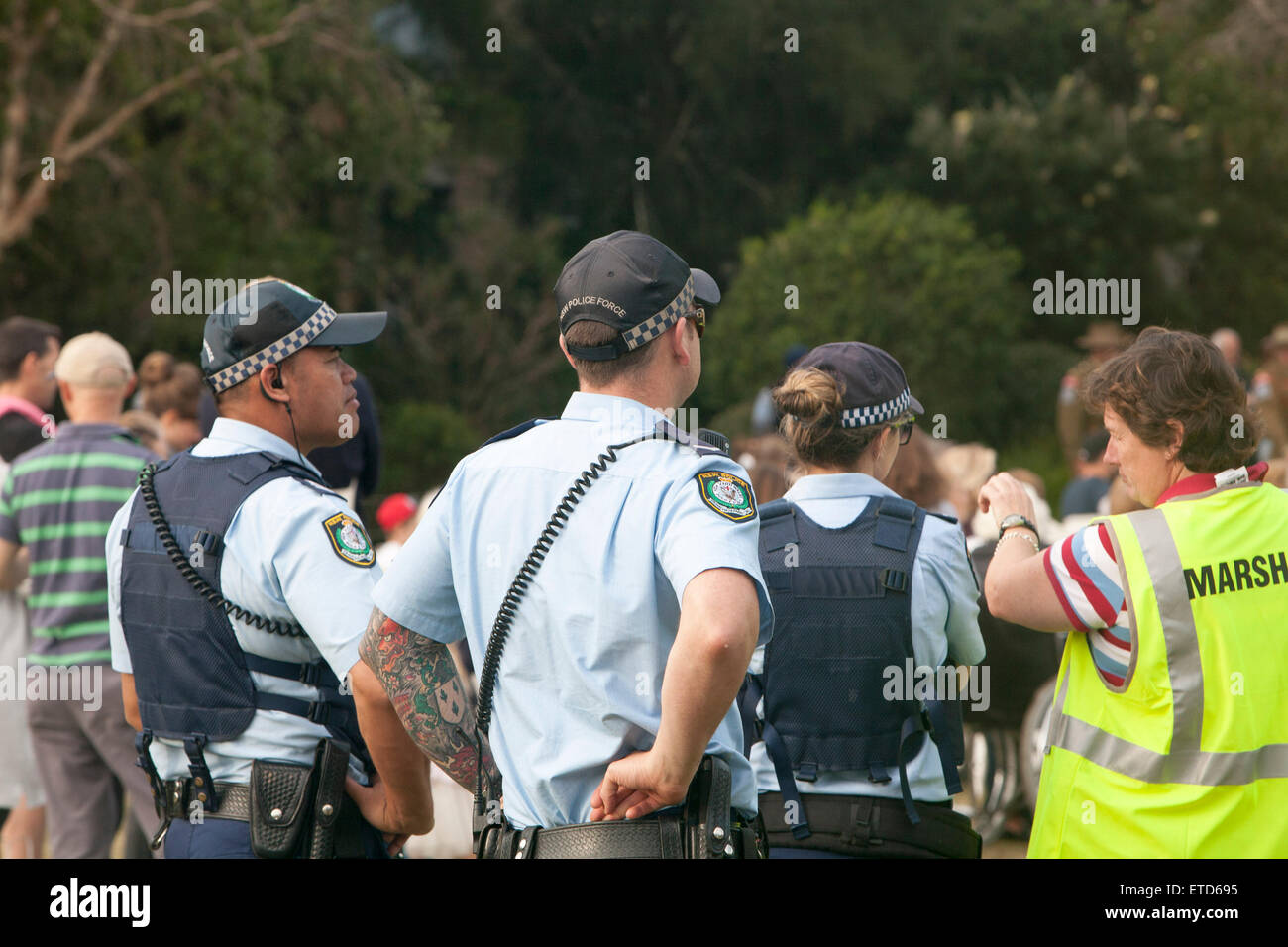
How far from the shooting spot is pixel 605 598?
7.70 feet

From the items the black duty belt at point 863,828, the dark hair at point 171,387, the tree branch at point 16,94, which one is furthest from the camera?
the tree branch at point 16,94

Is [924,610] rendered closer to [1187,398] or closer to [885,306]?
[1187,398]

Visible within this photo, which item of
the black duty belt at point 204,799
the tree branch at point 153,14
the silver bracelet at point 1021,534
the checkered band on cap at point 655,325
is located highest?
the tree branch at point 153,14

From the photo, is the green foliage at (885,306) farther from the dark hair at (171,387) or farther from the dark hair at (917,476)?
the dark hair at (917,476)

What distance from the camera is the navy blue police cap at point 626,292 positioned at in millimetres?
2467

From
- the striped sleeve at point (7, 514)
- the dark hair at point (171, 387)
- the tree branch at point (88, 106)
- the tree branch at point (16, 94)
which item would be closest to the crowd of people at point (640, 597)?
the striped sleeve at point (7, 514)

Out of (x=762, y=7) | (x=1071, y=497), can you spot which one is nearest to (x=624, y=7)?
(x=762, y=7)

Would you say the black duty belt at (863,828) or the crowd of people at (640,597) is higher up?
the crowd of people at (640,597)

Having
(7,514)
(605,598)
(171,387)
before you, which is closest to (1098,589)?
(605,598)

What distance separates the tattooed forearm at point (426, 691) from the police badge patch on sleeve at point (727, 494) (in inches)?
24.1

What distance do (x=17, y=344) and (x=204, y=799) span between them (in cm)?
323

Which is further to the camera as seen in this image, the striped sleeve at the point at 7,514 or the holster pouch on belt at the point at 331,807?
the striped sleeve at the point at 7,514
